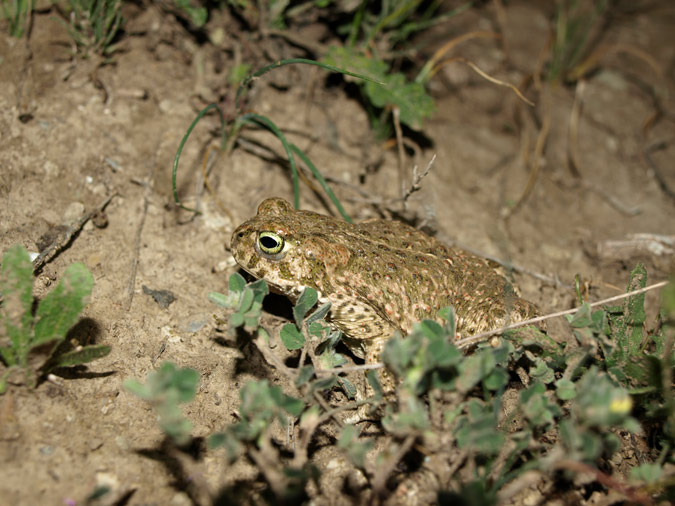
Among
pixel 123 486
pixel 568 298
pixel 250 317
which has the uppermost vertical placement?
pixel 250 317

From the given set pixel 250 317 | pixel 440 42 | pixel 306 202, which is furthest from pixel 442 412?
pixel 440 42

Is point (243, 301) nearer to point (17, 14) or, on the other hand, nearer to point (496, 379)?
point (496, 379)

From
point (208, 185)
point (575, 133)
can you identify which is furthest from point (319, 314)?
point (575, 133)

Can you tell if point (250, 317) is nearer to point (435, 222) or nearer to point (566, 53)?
point (435, 222)

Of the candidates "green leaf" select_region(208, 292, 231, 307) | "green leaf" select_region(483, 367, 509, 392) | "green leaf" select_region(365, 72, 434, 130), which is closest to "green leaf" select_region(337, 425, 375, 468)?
"green leaf" select_region(483, 367, 509, 392)

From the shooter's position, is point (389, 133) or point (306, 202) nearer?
point (306, 202)
